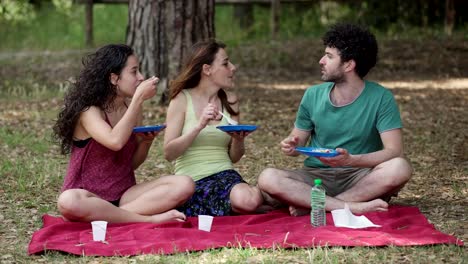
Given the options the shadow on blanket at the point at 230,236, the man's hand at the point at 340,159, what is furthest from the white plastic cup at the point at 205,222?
the man's hand at the point at 340,159

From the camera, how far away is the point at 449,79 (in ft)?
37.3

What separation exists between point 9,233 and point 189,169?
1085 mm

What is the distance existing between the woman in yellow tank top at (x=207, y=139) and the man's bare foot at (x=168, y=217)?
224 millimetres

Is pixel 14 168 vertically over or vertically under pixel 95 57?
under

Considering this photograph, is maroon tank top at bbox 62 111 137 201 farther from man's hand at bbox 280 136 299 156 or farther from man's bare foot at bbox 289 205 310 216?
man's bare foot at bbox 289 205 310 216

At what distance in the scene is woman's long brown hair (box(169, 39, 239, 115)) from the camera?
5.45 m

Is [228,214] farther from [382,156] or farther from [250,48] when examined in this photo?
[250,48]

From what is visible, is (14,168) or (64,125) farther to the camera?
(14,168)

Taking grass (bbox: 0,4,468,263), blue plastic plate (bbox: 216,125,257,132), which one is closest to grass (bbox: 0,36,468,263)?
grass (bbox: 0,4,468,263)

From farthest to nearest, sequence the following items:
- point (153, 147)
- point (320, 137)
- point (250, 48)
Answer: point (250, 48) → point (153, 147) → point (320, 137)

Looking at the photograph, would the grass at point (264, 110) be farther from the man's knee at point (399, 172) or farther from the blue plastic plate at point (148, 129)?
the blue plastic plate at point (148, 129)

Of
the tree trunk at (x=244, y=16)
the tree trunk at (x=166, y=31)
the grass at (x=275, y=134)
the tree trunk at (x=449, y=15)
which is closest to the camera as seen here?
the grass at (x=275, y=134)

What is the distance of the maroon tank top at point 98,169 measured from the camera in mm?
5141

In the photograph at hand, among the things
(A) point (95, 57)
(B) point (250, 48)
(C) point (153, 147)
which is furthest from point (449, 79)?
(A) point (95, 57)
